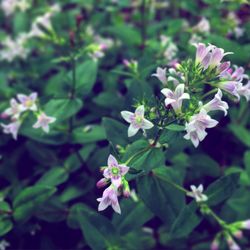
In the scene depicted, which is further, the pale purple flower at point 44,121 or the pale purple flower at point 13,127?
the pale purple flower at point 13,127

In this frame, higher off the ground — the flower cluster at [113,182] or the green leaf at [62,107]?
the flower cluster at [113,182]

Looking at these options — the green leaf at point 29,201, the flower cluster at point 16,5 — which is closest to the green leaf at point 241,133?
the green leaf at point 29,201

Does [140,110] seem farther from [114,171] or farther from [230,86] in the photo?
[230,86]

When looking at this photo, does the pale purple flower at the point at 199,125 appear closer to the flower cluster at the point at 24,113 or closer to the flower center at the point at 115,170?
the flower center at the point at 115,170

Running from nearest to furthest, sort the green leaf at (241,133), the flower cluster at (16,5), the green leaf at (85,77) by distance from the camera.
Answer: the green leaf at (85,77) < the green leaf at (241,133) < the flower cluster at (16,5)

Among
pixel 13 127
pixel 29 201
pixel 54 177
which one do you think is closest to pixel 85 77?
pixel 13 127

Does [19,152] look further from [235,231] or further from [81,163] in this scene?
[235,231]
